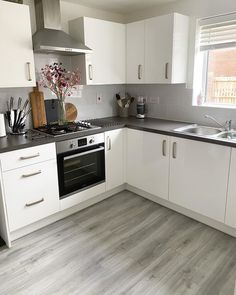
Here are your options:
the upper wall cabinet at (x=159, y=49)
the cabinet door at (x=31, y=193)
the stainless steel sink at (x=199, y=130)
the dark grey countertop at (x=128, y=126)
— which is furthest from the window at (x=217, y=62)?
the cabinet door at (x=31, y=193)

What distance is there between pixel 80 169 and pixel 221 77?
1856 mm

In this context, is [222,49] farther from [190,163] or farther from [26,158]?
[26,158]

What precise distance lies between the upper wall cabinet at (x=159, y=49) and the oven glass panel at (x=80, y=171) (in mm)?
1101

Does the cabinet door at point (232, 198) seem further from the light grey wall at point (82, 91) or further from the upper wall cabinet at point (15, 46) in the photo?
the upper wall cabinet at point (15, 46)

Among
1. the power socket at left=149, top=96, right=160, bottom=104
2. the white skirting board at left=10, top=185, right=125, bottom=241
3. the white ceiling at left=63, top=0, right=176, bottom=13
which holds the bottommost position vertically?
the white skirting board at left=10, top=185, right=125, bottom=241

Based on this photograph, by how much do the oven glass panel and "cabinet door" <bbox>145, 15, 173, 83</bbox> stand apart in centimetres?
109

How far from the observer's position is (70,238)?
2.28m

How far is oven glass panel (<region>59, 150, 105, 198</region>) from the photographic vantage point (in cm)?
245

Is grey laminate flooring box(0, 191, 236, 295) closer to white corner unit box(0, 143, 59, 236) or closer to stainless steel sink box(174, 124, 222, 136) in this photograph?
white corner unit box(0, 143, 59, 236)

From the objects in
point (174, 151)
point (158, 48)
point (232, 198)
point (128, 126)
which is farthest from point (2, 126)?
point (232, 198)

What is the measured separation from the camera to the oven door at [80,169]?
7.97 feet

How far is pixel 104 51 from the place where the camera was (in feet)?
9.39

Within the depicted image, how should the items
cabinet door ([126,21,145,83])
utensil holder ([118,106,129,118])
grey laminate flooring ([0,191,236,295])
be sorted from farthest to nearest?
utensil holder ([118,106,129,118]) < cabinet door ([126,21,145,83]) < grey laminate flooring ([0,191,236,295])

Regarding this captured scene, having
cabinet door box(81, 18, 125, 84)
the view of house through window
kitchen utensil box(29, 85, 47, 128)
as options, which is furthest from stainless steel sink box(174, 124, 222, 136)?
kitchen utensil box(29, 85, 47, 128)
